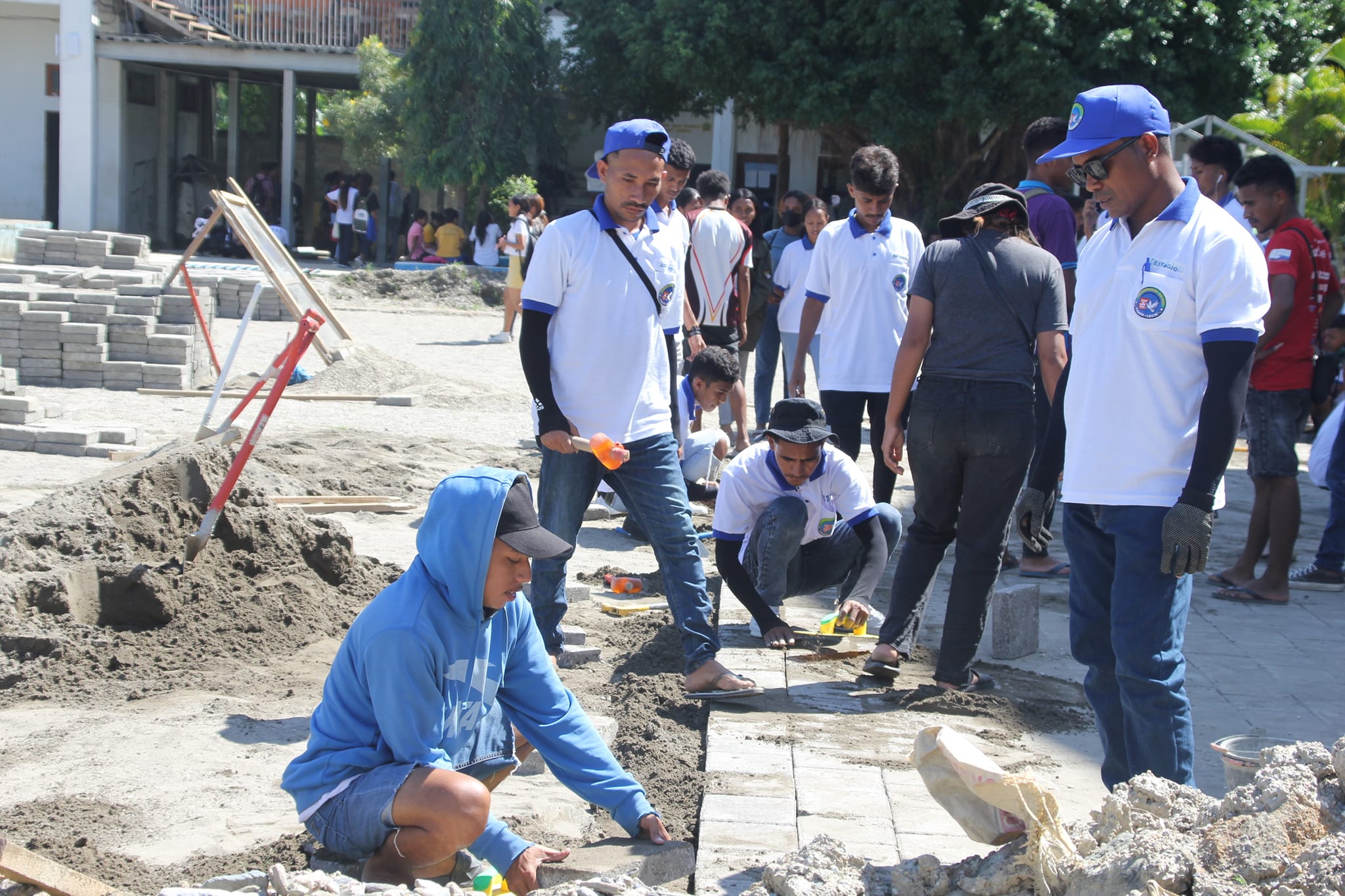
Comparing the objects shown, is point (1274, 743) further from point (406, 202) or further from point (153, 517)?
point (406, 202)

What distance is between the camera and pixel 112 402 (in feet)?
38.0

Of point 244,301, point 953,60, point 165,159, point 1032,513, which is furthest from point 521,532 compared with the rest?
point 165,159

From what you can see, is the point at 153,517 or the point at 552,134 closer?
the point at 153,517

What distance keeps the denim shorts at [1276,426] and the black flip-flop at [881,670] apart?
8.11 feet

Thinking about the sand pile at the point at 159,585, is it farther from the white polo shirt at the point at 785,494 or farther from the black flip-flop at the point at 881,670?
the black flip-flop at the point at 881,670

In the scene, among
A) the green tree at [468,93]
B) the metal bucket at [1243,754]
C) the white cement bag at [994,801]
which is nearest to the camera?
the white cement bag at [994,801]

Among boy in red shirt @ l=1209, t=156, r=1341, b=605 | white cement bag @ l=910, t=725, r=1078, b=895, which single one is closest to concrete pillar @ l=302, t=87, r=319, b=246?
boy in red shirt @ l=1209, t=156, r=1341, b=605

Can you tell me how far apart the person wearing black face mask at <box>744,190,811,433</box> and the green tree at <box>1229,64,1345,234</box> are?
6688mm

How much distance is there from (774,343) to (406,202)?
76.5 feet

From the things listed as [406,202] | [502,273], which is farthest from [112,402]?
[406,202]

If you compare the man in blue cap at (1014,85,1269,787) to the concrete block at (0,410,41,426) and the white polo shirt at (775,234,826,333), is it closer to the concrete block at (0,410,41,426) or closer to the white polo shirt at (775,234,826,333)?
the white polo shirt at (775,234,826,333)

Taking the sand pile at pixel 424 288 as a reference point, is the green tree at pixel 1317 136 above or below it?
above

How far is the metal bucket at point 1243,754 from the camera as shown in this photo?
3281 mm

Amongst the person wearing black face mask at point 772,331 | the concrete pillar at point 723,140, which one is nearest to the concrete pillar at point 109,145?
the concrete pillar at point 723,140
